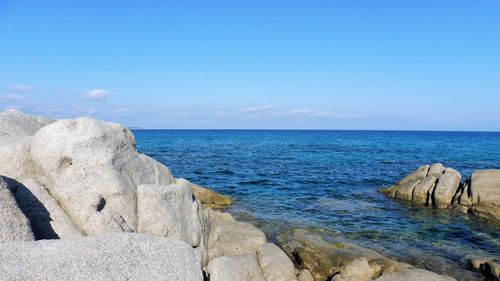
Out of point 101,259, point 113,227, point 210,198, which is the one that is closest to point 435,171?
point 210,198

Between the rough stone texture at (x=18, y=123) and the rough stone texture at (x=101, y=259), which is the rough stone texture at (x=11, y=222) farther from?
the rough stone texture at (x=18, y=123)

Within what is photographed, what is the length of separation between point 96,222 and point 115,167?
73.8 inches

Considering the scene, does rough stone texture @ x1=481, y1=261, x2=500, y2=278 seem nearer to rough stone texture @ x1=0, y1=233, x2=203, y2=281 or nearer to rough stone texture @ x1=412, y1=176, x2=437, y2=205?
rough stone texture @ x1=0, y1=233, x2=203, y2=281

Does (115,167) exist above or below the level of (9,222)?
above

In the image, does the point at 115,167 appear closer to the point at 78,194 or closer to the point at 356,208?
the point at 78,194

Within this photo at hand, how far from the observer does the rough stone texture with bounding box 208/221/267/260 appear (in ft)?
48.2

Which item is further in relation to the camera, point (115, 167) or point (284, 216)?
point (284, 216)

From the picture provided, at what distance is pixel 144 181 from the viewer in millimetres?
13281

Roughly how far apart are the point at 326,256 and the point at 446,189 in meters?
17.6

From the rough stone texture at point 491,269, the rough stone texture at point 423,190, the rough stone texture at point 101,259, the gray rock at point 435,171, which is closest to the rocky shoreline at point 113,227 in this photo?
the rough stone texture at point 101,259

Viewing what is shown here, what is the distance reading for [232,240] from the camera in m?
15.2

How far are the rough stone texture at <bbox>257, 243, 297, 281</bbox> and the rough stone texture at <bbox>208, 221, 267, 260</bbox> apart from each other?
769mm

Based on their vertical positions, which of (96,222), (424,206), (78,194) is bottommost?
(424,206)

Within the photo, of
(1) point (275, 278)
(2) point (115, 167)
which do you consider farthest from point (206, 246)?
(2) point (115, 167)
